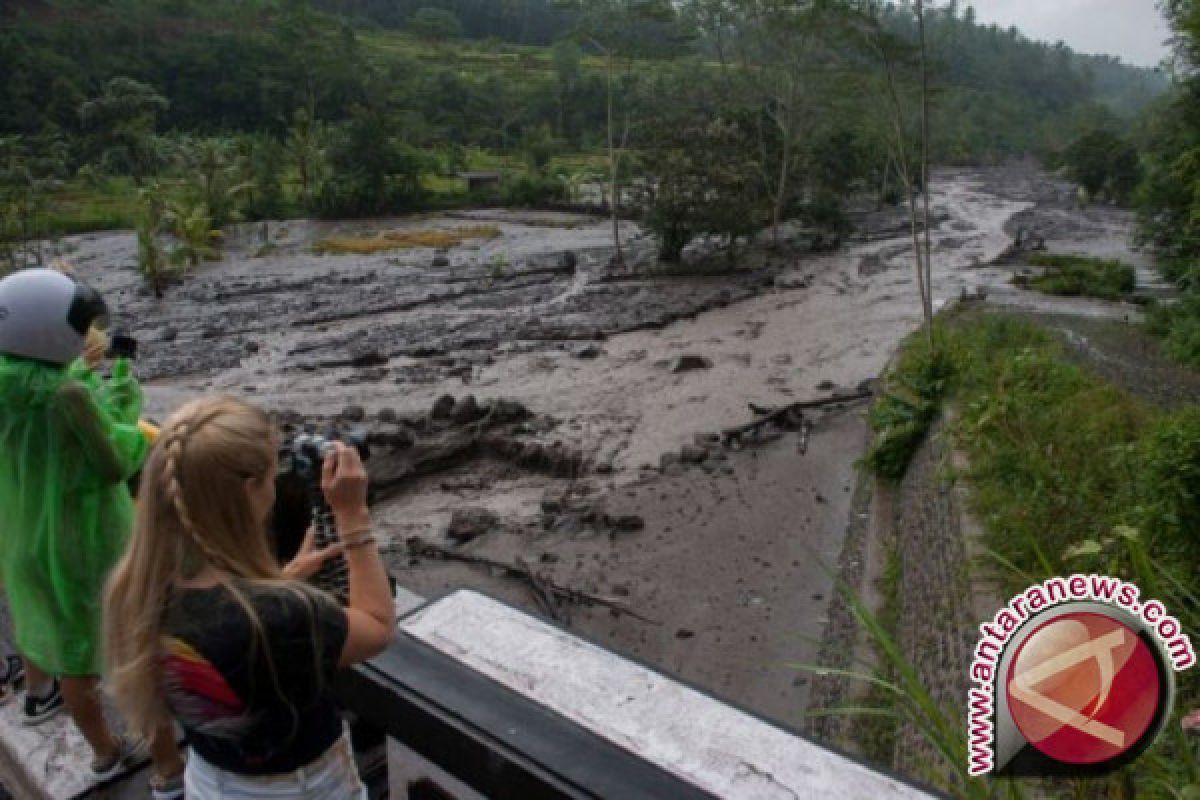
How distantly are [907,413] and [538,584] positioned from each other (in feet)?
14.4

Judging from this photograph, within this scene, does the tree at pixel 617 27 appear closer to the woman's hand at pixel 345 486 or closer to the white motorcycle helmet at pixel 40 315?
the white motorcycle helmet at pixel 40 315

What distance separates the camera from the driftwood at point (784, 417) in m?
12.5

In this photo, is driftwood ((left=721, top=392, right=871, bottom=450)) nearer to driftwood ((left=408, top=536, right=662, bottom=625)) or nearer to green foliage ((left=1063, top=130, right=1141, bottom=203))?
driftwood ((left=408, top=536, right=662, bottom=625))

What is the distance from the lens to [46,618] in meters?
2.38

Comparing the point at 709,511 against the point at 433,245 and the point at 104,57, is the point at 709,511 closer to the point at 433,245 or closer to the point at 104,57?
Result: the point at 433,245

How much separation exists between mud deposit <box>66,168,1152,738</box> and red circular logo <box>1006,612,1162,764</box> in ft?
4.09

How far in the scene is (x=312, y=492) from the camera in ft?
5.59

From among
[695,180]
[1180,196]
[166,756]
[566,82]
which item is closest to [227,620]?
[166,756]

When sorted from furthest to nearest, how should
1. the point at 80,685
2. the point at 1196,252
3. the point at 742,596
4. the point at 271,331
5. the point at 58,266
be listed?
the point at 271,331 → the point at 1196,252 → the point at 742,596 → the point at 58,266 → the point at 80,685

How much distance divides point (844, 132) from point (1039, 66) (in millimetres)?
86678

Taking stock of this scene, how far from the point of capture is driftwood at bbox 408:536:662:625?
8250 millimetres

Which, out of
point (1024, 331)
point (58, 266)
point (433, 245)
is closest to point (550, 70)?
point (433, 245)

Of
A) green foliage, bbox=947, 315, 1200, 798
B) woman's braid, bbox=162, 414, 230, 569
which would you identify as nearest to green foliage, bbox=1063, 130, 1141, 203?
green foliage, bbox=947, 315, 1200, 798

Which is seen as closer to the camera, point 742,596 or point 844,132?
point 742,596
